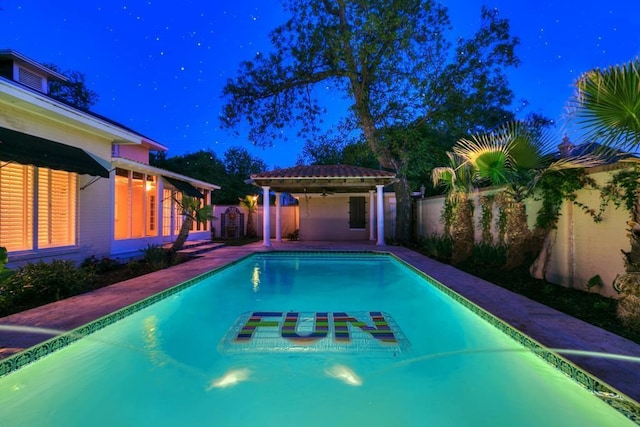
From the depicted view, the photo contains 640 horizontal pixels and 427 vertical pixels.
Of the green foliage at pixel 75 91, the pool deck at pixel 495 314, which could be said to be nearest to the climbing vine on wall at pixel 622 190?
the pool deck at pixel 495 314

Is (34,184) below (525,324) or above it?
above

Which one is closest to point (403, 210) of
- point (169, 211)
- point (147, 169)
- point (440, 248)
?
point (440, 248)

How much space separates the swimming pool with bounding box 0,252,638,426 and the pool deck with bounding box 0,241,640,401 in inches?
6.5

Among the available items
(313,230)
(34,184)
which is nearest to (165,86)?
(313,230)

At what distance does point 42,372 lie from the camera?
3.66 m

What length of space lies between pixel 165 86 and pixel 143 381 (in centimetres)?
8555

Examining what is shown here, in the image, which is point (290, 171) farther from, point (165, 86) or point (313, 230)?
point (165, 86)

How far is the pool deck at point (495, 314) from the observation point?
10.7 ft

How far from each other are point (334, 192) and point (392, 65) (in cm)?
656

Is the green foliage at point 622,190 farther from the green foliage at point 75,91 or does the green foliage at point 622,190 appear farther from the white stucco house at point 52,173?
the green foliage at point 75,91

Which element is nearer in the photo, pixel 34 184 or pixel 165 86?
pixel 34 184

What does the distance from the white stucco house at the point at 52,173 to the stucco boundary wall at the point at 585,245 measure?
9.35m

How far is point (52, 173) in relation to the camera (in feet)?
26.9

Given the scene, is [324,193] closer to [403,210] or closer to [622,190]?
[403,210]
